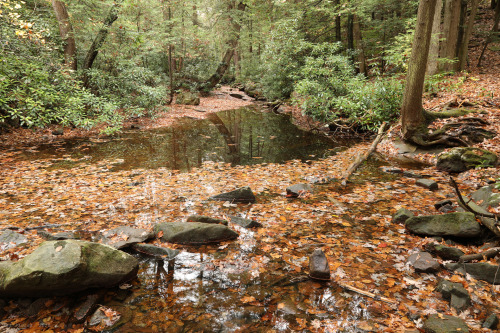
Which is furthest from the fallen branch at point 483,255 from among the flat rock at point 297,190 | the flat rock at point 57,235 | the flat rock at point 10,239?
the flat rock at point 10,239

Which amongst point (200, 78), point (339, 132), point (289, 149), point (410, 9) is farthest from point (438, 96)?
point (200, 78)

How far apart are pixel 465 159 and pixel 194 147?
8965 millimetres

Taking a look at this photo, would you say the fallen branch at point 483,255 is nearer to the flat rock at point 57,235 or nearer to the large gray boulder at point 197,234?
the large gray boulder at point 197,234

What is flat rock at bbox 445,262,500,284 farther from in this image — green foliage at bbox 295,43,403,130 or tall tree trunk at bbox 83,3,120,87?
tall tree trunk at bbox 83,3,120,87

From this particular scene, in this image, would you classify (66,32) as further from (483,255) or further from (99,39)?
(483,255)

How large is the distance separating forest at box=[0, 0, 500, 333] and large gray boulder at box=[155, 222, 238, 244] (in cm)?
2

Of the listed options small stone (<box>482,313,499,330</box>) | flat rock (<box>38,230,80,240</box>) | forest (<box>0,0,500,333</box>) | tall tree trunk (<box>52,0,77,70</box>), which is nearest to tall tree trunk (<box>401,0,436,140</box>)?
forest (<box>0,0,500,333</box>)

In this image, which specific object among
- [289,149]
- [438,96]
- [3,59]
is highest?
[3,59]

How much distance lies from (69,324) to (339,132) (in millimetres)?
12712

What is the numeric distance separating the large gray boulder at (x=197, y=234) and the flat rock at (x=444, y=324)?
283cm

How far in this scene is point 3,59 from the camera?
792cm

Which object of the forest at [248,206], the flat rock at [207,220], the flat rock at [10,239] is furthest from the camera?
the flat rock at [207,220]

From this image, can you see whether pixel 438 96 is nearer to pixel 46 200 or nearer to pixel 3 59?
pixel 46 200

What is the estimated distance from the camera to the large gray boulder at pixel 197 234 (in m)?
4.51
